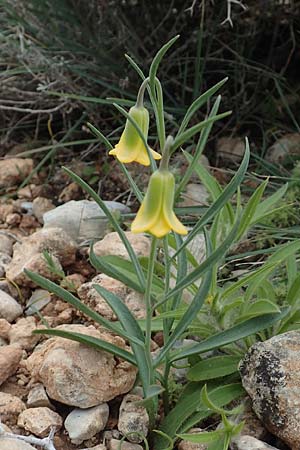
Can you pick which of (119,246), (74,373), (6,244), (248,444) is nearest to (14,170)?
(6,244)

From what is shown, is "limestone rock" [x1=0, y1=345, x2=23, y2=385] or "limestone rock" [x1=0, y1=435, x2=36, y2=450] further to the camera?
"limestone rock" [x1=0, y1=345, x2=23, y2=385]

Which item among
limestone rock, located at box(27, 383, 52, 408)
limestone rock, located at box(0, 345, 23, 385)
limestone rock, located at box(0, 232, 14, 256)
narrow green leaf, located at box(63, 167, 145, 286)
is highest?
narrow green leaf, located at box(63, 167, 145, 286)

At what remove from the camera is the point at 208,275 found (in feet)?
4.15

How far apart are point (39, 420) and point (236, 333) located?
0.37 metres

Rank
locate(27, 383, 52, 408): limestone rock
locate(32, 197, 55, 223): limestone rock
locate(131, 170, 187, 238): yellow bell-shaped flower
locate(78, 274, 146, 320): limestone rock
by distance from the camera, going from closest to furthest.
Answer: locate(131, 170, 187, 238): yellow bell-shaped flower < locate(27, 383, 52, 408): limestone rock < locate(78, 274, 146, 320): limestone rock < locate(32, 197, 55, 223): limestone rock

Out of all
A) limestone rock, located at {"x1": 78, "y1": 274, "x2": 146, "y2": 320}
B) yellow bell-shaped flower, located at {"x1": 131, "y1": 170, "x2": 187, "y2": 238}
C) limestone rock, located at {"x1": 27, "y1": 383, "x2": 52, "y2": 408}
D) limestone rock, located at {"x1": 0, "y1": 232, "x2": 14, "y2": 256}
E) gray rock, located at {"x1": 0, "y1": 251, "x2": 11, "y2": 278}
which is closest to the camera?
yellow bell-shaped flower, located at {"x1": 131, "y1": 170, "x2": 187, "y2": 238}

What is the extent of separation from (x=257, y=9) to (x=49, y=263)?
1.13 m

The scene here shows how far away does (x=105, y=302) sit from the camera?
1538 millimetres

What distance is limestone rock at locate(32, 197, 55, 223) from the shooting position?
216 cm

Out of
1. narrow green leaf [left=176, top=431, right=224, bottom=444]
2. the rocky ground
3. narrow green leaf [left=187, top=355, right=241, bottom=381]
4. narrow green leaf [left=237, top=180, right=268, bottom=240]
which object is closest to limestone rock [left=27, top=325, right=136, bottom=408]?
the rocky ground

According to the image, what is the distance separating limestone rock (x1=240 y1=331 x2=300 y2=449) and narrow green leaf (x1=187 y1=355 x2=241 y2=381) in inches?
1.9

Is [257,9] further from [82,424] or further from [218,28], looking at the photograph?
[82,424]

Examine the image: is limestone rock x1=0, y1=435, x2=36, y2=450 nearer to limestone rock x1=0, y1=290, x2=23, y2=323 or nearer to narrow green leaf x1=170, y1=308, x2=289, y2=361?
narrow green leaf x1=170, y1=308, x2=289, y2=361

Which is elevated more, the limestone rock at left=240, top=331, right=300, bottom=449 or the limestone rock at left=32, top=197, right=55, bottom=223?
the limestone rock at left=240, top=331, right=300, bottom=449
